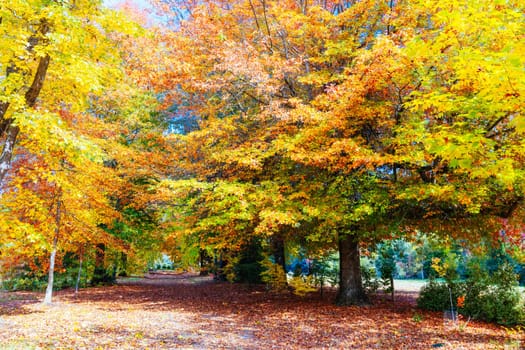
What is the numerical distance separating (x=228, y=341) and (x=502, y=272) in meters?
8.77

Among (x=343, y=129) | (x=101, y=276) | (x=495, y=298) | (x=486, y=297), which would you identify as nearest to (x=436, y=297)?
(x=486, y=297)

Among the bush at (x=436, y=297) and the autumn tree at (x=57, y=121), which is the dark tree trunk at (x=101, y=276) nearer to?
the autumn tree at (x=57, y=121)

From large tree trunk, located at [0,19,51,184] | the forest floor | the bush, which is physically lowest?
the forest floor

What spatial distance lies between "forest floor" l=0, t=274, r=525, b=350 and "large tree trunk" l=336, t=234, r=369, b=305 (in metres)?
0.55

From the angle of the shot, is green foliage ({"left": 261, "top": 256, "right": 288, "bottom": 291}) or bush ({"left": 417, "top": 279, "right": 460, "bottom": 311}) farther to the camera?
green foliage ({"left": 261, "top": 256, "right": 288, "bottom": 291})

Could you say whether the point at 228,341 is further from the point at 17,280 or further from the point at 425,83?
the point at 17,280

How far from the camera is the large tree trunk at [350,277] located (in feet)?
40.8

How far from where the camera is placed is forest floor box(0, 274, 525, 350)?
7.06 m

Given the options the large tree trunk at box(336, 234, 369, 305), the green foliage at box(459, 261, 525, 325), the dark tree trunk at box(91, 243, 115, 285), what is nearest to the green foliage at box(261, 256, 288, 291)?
the large tree trunk at box(336, 234, 369, 305)

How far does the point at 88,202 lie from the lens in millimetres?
13219

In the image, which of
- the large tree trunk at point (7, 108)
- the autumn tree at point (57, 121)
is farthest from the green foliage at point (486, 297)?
the large tree trunk at point (7, 108)

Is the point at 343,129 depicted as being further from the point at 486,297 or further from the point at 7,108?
the point at 7,108

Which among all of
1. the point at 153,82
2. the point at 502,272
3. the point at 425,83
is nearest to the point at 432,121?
the point at 425,83

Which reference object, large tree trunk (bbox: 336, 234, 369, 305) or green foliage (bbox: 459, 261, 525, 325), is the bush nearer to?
green foliage (bbox: 459, 261, 525, 325)
